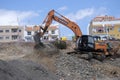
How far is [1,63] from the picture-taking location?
1480cm

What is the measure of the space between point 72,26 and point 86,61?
19.2 feet

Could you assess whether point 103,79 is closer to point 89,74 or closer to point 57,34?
point 89,74

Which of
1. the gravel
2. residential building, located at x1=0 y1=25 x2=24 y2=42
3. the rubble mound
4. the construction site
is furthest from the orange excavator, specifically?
residential building, located at x1=0 y1=25 x2=24 y2=42

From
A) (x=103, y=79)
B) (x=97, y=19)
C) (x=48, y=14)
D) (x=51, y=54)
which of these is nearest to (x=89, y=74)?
(x=103, y=79)

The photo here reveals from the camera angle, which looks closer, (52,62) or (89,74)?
(89,74)

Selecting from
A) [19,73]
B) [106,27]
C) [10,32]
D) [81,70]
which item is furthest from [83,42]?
[10,32]

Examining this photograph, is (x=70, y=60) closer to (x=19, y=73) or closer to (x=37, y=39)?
(x=37, y=39)

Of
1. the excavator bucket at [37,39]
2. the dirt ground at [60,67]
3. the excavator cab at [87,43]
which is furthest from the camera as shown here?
the excavator cab at [87,43]

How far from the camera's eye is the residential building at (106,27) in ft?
298

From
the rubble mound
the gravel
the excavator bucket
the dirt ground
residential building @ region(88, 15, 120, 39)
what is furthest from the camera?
residential building @ region(88, 15, 120, 39)

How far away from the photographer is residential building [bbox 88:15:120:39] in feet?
298

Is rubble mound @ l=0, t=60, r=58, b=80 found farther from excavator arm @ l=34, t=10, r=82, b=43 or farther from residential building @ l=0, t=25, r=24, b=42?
residential building @ l=0, t=25, r=24, b=42

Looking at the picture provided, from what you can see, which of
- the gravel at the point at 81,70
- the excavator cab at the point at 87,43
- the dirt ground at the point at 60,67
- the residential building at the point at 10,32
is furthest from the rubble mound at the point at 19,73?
the residential building at the point at 10,32

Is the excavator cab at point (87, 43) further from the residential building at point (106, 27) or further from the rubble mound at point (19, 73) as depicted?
the residential building at point (106, 27)
